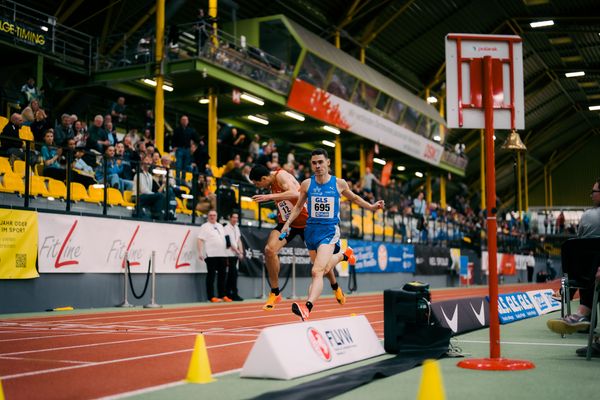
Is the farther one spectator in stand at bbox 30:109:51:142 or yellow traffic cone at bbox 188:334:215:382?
spectator in stand at bbox 30:109:51:142

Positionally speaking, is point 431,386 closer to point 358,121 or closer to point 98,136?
point 98,136

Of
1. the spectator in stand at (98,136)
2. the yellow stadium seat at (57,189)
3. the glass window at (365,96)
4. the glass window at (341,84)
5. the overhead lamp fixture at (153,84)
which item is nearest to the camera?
the yellow stadium seat at (57,189)

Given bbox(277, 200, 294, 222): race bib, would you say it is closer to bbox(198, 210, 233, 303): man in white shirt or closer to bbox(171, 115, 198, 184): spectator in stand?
bbox(198, 210, 233, 303): man in white shirt

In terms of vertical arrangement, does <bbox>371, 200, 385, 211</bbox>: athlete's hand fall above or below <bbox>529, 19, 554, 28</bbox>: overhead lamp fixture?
below

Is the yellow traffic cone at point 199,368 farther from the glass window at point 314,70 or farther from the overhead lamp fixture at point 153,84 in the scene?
the glass window at point 314,70

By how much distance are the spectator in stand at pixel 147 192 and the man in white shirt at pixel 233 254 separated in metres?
1.76

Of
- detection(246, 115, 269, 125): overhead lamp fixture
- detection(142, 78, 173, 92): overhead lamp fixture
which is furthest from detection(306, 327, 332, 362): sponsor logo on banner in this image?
detection(246, 115, 269, 125): overhead lamp fixture

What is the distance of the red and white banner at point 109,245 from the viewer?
1399 cm

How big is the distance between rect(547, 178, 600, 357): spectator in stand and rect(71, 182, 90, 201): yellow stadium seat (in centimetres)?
1011

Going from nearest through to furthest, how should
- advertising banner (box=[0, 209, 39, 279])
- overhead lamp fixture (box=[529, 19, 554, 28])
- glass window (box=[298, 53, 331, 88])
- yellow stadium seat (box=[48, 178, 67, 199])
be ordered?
1. advertising banner (box=[0, 209, 39, 279])
2. yellow stadium seat (box=[48, 178, 67, 199])
3. glass window (box=[298, 53, 331, 88])
4. overhead lamp fixture (box=[529, 19, 554, 28])

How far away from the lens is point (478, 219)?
1865 inches

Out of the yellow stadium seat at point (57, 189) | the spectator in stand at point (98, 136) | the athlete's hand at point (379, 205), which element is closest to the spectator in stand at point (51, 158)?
the yellow stadium seat at point (57, 189)

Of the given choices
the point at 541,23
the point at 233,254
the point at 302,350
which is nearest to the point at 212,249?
the point at 233,254

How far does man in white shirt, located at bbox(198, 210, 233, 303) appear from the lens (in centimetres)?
1694
